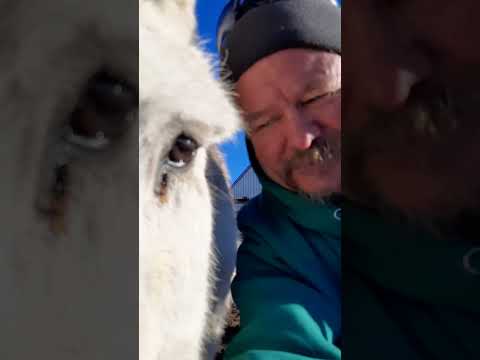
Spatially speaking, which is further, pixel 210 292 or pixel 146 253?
pixel 210 292

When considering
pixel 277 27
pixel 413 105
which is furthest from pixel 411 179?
pixel 277 27

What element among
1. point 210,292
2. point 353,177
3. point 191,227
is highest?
point 353,177

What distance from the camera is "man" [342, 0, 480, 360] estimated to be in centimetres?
28

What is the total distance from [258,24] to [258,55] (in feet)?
0.08

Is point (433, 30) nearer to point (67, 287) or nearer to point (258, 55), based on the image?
point (258, 55)

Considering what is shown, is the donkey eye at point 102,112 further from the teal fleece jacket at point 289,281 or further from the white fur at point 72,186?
the teal fleece jacket at point 289,281

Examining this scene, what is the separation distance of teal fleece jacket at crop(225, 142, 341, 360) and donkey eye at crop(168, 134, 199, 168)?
62 mm

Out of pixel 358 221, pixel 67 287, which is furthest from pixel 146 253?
pixel 358 221

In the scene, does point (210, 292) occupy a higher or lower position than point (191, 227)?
lower

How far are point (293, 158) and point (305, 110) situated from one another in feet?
0.14

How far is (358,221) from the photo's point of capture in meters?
0.31

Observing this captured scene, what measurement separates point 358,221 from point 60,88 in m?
0.24

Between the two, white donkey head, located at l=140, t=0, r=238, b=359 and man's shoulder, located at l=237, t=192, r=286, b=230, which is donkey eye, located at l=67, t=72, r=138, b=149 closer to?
white donkey head, located at l=140, t=0, r=238, b=359

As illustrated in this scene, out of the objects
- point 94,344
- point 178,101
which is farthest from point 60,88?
point 94,344
